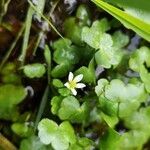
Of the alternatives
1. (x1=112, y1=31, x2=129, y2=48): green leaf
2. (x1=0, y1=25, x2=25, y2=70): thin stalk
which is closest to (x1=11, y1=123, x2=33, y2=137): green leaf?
(x1=0, y1=25, x2=25, y2=70): thin stalk

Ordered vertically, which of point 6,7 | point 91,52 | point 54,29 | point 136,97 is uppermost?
point 6,7

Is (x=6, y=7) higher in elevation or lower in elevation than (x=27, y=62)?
higher

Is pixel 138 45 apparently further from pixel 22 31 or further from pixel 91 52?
pixel 22 31

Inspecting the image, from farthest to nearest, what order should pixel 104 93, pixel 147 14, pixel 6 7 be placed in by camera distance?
pixel 6 7
pixel 104 93
pixel 147 14

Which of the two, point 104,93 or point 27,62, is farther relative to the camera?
point 27,62

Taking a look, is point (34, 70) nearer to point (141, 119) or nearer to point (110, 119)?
point (110, 119)

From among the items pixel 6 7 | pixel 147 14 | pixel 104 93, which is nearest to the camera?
pixel 147 14

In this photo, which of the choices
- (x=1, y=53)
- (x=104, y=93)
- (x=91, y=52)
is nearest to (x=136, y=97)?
(x=104, y=93)

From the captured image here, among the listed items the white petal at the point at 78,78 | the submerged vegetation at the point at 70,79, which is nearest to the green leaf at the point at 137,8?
the submerged vegetation at the point at 70,79
